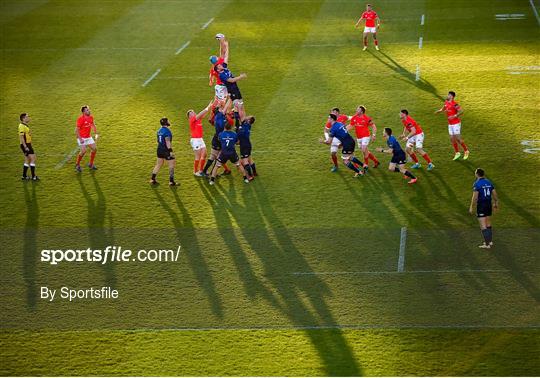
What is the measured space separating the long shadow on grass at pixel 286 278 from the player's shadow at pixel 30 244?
15.2ft

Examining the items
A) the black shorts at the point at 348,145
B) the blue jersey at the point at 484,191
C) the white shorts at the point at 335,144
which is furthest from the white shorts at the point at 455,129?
the blue jersey at the point at 484,191

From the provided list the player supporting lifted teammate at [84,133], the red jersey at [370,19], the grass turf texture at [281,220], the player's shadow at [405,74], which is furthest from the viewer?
the red jersey at [370,19]

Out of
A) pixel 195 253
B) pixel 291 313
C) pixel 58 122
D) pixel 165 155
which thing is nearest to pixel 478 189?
pixel 291 313

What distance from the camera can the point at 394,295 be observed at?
60.0ft

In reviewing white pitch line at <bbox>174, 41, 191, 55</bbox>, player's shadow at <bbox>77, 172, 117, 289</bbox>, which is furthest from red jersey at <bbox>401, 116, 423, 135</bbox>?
white pitch line at <bbox>174, 41, 191, 55</bbox>

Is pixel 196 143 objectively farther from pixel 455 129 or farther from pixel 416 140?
pixel 455 129

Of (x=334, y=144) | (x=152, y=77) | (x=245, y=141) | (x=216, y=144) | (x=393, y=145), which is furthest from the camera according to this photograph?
(x=152, y=77)

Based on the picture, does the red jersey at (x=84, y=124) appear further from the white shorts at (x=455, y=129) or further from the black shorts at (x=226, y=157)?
the white shorts at (x=455, y=129)

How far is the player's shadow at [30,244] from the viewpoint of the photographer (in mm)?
18956

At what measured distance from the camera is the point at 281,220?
22172mm

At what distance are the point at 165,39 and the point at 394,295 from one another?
2570 cm

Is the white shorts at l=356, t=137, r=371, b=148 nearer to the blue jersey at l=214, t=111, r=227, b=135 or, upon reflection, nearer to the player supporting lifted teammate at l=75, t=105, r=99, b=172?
the blue jersey at l=214, t=111, r=227, b=135

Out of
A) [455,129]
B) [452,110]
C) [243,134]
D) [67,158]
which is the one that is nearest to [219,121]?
[243,134]

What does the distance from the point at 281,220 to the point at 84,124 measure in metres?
7.21
